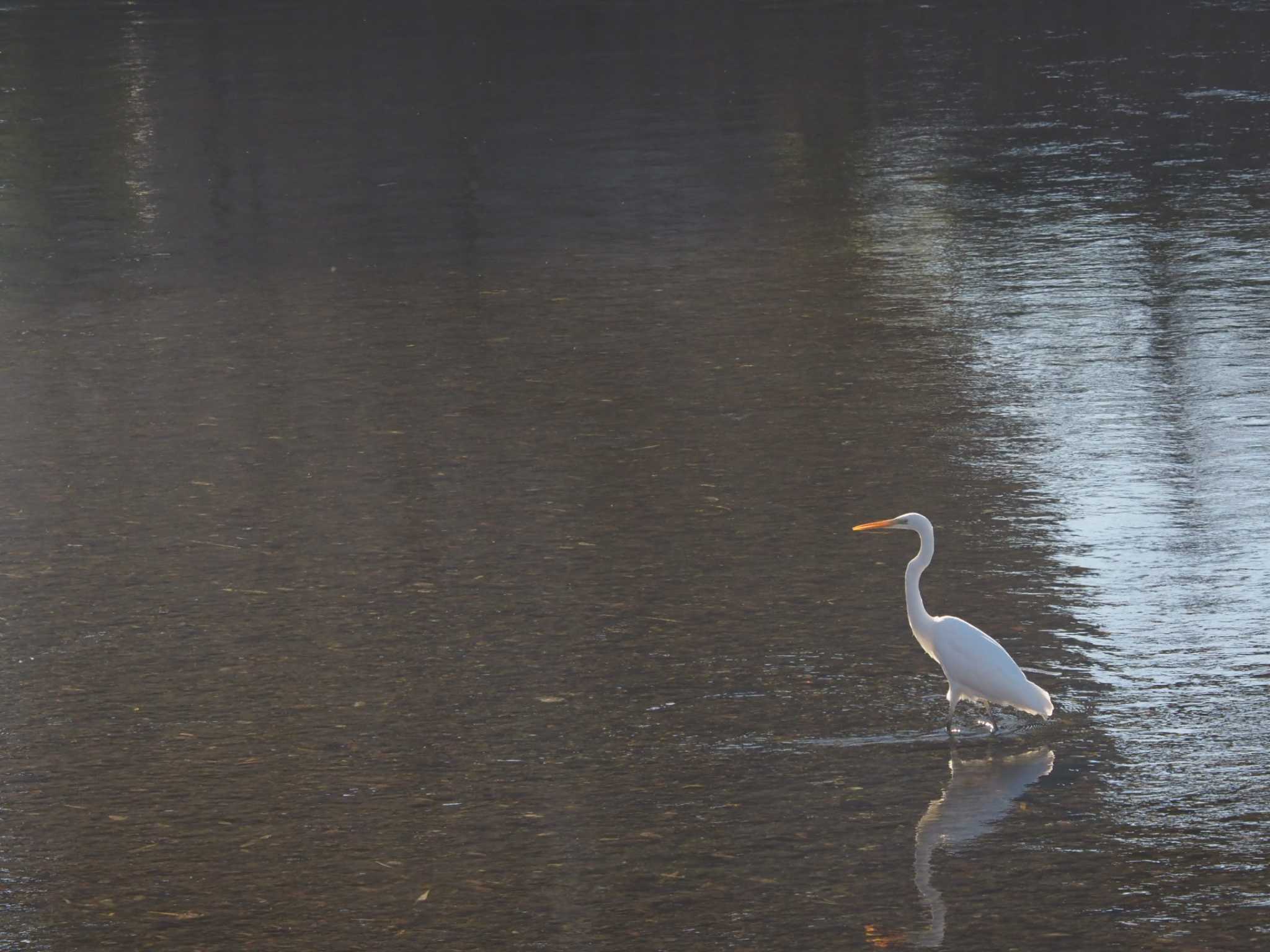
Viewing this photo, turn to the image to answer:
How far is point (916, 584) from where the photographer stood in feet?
22.2

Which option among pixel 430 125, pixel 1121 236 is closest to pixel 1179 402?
pixel 1121 236

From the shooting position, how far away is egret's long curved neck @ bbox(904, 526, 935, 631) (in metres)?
6.67

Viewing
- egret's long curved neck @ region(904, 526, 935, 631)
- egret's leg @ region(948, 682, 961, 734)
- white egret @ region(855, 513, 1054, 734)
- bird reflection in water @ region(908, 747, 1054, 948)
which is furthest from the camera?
egret's long curved neck @ region(904, 526, 935, 631)

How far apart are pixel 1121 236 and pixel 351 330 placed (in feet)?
17.6

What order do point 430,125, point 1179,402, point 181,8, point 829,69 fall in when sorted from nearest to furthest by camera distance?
point 1179,402 → point 430,125 → point 829,69 → point 181,8

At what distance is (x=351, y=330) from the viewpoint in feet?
39.6

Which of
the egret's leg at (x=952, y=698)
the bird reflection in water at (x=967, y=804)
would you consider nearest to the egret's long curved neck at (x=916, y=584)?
the egret's leg at (x=952, y=698)

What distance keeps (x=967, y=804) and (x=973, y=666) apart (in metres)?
0.53

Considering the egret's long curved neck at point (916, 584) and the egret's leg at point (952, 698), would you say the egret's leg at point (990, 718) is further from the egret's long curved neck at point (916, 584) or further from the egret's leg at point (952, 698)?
the egret's long curved neck at point (916, 584)

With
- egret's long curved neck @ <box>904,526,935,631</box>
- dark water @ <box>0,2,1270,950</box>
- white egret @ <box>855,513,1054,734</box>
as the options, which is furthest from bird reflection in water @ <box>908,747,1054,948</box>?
egret's long curved neck @ <box>904,526,935,631</box>

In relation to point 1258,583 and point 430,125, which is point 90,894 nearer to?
point 1258,583

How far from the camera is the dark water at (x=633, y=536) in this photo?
5.66m

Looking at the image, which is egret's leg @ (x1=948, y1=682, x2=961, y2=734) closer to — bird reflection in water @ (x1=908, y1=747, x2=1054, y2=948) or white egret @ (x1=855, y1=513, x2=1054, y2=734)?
white egret @ (x1=855, y1=513, x2=1054, y2=734)

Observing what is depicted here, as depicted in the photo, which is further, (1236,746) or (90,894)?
(1236,746)
